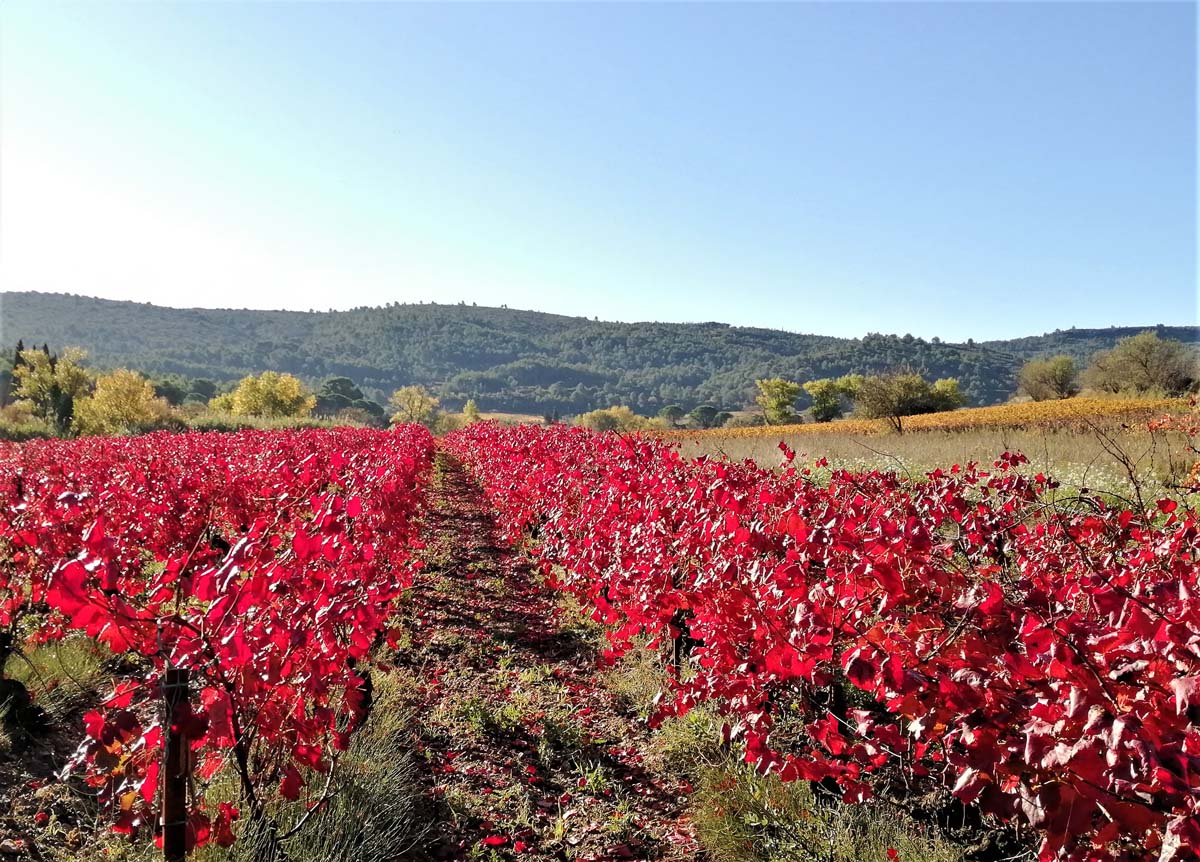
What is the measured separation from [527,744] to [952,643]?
294cm

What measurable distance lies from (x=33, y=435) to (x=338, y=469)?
100 feet

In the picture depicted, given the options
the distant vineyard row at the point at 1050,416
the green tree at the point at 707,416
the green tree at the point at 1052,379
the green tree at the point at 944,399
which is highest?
Result: the green tree at the point at 1052,379

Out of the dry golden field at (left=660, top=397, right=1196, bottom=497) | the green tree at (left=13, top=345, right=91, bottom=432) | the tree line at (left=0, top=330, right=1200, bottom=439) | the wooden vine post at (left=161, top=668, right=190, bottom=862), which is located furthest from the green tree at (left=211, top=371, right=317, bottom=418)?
the wooden vine post at (left=161, top=668, right=190, bottom=862)

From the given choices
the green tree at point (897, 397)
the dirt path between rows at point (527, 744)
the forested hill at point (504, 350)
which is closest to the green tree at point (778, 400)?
the green tree at point (897, 397)

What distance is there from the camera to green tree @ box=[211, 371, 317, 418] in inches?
1957

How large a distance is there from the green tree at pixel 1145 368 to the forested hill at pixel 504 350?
47429 millimetres

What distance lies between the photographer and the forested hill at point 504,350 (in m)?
99.7

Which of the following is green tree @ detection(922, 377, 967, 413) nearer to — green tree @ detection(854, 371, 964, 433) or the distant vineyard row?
green tree @ detection(854, 371, 964, 433)

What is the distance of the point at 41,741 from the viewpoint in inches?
152

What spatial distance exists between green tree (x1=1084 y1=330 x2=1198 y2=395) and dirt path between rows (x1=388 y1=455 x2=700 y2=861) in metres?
33.5

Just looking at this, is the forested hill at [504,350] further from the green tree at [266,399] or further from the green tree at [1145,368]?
the green tree at [266,399]

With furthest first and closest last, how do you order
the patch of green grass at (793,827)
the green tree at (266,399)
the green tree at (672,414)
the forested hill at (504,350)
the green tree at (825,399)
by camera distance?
the forested hill at (504,350) → the green tree at (672,414) → the green tree at (825,399) → the green tree at (266,399) → the patch of green grass at (793,827)

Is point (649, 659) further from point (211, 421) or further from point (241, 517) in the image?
point (211, 421)

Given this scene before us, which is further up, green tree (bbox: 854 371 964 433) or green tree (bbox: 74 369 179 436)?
green tree (bbox: 854 371 964 433)
